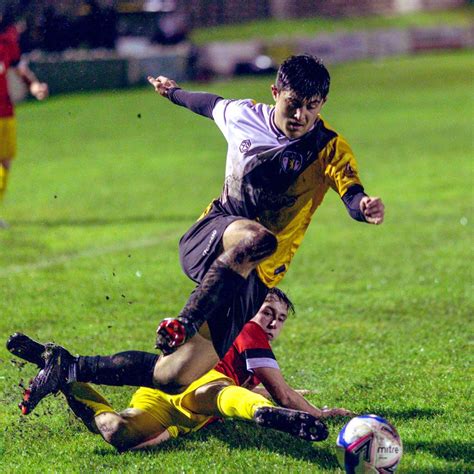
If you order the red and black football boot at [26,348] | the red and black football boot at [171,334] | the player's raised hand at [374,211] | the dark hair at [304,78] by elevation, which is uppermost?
the dark hair at [304,78]

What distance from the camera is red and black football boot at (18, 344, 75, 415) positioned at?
19.6 feet

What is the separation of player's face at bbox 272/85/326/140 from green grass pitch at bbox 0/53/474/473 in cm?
169

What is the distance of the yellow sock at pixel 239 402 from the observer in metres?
5.58

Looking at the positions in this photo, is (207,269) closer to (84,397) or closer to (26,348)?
(84,397)

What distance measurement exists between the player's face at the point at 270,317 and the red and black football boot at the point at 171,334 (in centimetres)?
115

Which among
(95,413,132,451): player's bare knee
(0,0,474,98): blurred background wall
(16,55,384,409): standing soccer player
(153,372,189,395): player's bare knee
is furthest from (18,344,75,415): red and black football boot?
(0,0,474,98): blurred background wall

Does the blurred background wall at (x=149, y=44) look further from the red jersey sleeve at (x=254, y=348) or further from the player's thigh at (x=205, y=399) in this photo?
the player's thigh at (x=205, y=399)

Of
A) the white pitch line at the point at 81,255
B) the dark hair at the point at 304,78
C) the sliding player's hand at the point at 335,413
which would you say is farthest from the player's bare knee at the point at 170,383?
the white pitch line at the point at 81,255

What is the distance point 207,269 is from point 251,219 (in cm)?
39

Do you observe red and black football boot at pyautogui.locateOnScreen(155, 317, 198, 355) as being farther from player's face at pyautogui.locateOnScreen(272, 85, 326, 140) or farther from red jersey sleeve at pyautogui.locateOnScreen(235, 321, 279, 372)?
player's face at pyautogui.locateOnScreen(272, 85, 326, 140)

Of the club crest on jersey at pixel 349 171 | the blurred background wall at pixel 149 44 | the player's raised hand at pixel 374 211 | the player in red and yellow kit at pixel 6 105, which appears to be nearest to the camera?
the player's raised hand at pixel 374 211

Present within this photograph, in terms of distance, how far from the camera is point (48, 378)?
6.01 meters

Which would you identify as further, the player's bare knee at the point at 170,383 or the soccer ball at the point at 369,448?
the player's bare knee at the point at 170,383

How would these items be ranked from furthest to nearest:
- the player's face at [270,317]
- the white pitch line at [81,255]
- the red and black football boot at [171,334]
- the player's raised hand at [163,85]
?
the white pitch line at [81,255], the player's raised hand at [163,85], the player's face at [270,317], the red and black football boot at [171,334]
